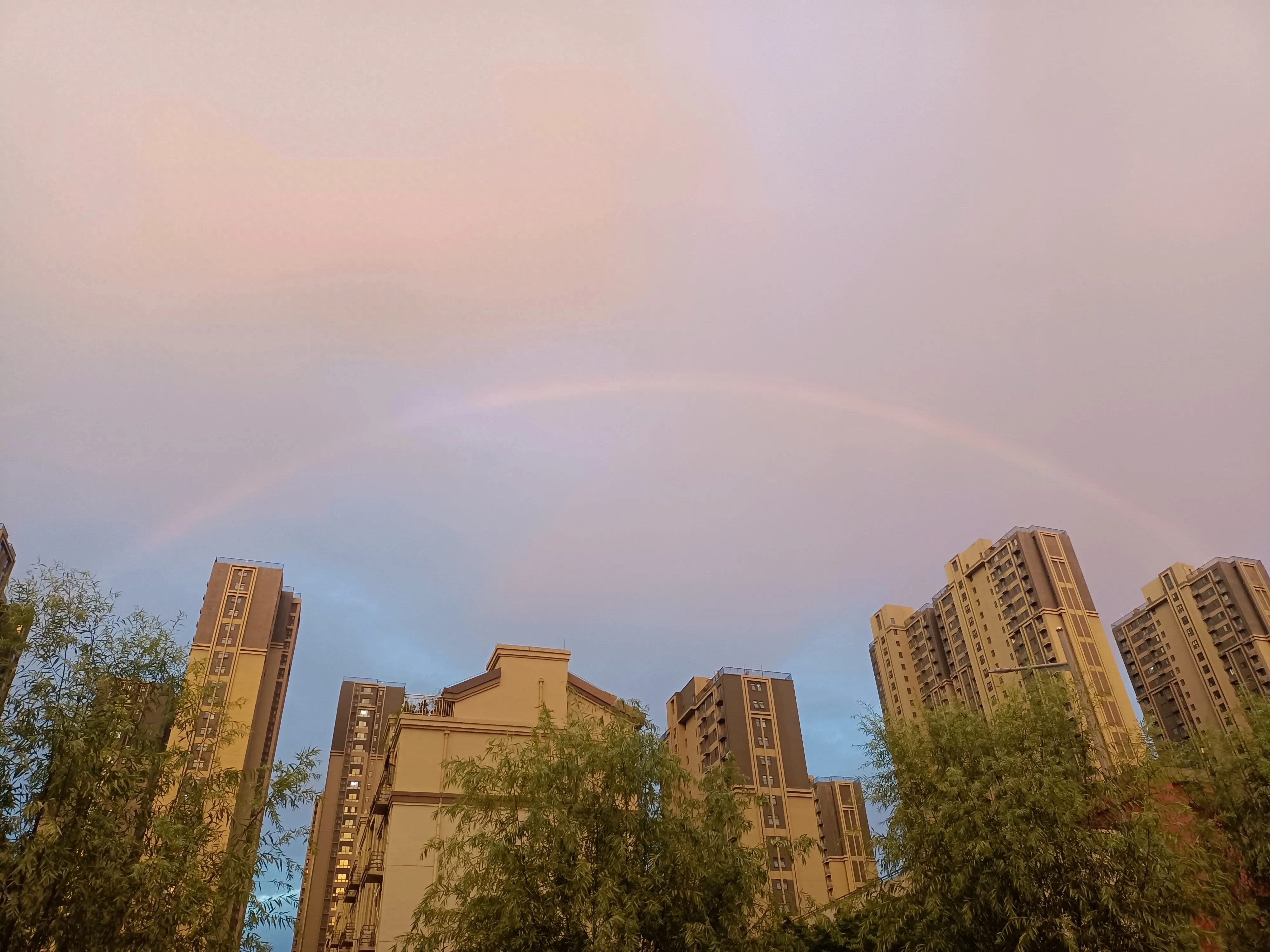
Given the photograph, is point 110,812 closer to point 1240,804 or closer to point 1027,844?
point 1027,844

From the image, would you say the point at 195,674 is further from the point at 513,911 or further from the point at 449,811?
the point at 513,911

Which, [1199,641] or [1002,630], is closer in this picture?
[1002,630]

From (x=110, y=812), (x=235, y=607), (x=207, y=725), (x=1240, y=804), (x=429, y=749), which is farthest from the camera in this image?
(x=235, y=607)

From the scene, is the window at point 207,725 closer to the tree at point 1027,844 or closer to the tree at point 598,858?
the tree at point 598,858

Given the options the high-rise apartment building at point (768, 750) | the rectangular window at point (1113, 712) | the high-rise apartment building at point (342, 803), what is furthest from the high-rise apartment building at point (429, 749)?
the rectangular window at point (1113, 712)

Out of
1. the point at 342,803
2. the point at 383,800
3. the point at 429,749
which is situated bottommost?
the point at 383,800

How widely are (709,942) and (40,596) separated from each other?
1412 cm

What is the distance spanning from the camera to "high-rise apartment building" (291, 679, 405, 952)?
100812mm

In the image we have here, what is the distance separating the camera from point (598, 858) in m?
18.3

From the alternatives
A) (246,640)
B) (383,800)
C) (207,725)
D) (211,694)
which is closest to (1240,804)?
(211,694)

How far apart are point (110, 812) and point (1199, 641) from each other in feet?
420

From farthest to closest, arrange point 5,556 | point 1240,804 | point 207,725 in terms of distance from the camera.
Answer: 1. point 5,556
2. point 1240,804
3. point 207,725

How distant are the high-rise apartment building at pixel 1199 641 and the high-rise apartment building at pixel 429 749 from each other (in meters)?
91.5

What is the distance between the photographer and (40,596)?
15391 mm
